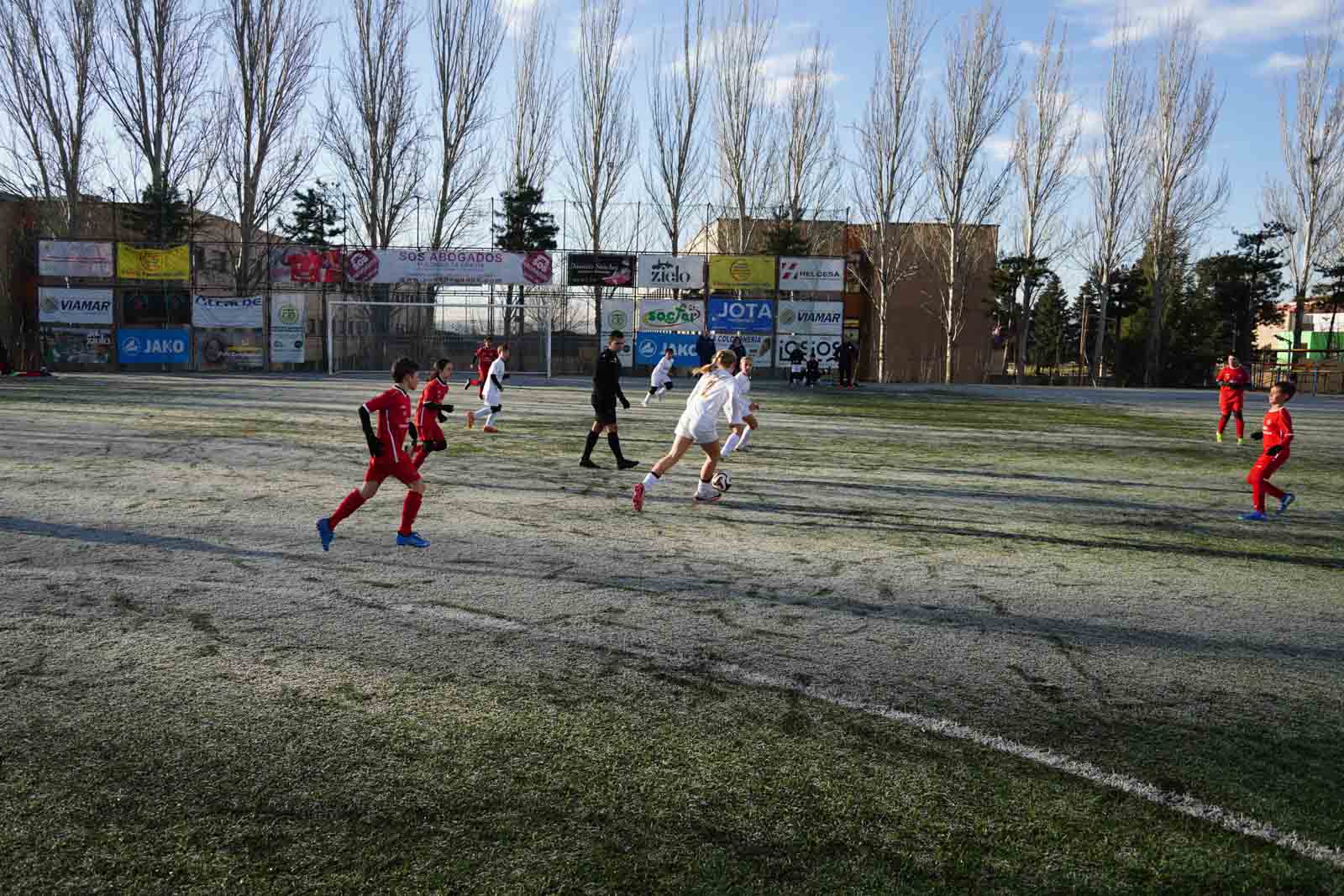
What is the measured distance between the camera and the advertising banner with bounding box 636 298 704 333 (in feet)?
127

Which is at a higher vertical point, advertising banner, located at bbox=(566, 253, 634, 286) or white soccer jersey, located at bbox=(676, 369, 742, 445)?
advertising banner, located at bbox=(566, 253, 634, 286)

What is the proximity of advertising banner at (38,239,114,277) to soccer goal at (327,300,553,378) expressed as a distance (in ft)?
30.5

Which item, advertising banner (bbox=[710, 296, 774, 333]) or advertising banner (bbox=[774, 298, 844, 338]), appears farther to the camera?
advertising banner (bbox=[710, 296, 774, 333])

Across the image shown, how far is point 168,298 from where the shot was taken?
126 feet

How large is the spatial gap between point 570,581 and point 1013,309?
4923 centimetres

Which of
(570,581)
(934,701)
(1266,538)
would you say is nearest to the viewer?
(934,701)

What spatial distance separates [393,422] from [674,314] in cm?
3180

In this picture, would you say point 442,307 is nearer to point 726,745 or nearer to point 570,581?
point 570,581

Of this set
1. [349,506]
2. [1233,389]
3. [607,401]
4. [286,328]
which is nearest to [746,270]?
[286,328]

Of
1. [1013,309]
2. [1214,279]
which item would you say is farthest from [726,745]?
[1214,279]

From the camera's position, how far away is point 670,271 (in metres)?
39.2

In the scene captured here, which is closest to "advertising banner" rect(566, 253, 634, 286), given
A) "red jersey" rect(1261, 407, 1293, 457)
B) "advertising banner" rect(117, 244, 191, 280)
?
"advertising banner" rect(117, 244, 191, 280)

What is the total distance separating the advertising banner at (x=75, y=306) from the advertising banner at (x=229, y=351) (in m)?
3.79

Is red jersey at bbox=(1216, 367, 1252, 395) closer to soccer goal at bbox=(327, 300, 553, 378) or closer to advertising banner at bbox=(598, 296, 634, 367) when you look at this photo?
advertising banner at bbox=(598, 296, 634, 367)
